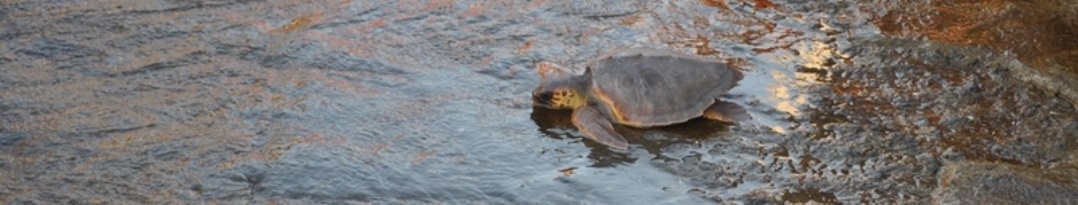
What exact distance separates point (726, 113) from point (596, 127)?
0.60m

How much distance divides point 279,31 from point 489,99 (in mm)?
1724

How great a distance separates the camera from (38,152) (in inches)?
211

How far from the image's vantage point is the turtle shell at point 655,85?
5.64 meters

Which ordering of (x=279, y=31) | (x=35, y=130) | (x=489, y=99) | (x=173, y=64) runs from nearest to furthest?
1. (x=35, y=130)
2. (x=489, y=99)
3. (x=173, y=64)
4. (x=279, y=31)

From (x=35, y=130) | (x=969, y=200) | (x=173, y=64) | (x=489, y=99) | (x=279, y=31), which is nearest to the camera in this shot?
(x=969, y=200)

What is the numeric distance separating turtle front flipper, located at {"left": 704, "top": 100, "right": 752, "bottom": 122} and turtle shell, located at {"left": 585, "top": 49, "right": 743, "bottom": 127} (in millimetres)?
37

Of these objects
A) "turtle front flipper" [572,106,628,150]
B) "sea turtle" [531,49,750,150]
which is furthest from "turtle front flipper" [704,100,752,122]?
"turtle front flipper" [572,106,628,150]

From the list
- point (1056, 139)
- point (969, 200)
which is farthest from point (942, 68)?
point (969, 200)

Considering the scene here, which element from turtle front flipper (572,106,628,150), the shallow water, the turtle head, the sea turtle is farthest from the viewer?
the turtle head

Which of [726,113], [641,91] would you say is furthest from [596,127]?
[726,113]

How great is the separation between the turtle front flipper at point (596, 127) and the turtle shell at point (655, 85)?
0.27ft

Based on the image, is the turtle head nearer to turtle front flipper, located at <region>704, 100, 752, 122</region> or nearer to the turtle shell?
the turtle shell

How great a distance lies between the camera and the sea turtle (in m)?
5.63

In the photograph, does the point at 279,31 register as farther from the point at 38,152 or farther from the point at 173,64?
the point at 38,152
